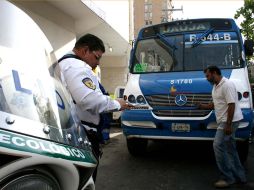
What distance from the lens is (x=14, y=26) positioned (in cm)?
206

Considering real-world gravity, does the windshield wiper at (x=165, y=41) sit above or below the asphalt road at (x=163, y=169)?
above

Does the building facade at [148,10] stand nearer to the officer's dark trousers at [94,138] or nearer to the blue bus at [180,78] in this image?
the blue bus at [180,78]

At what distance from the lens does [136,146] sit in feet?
23.7

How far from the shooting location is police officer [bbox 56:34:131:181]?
278 centimetres

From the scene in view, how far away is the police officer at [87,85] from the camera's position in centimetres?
278

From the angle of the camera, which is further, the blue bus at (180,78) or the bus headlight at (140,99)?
the bus headlight at (140,99)

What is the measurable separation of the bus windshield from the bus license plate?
1156mm

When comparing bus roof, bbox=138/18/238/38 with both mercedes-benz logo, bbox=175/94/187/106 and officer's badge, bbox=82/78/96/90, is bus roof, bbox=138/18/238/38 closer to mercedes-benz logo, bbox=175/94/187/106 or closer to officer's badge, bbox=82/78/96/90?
mercedes-benz logo, bbox=175/94/187/106

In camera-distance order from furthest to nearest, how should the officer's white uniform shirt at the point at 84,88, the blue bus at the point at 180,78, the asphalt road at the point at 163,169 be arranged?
the blue bus at the point at 180,78 → the asphalt road at the point at 163,169 → the officer's white uniform shirt at the point at 84,88

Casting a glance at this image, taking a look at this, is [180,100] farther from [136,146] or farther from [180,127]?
[136,146]

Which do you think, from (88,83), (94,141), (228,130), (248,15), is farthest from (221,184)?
(248,15)

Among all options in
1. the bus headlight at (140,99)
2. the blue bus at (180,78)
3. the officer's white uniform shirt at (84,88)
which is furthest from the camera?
the bus headlight at (140,99)

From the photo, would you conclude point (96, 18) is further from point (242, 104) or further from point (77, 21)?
point (242, 104)

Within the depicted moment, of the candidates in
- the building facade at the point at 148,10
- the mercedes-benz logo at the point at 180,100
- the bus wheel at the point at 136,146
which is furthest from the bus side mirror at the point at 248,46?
the building facade at the point at 148,10
